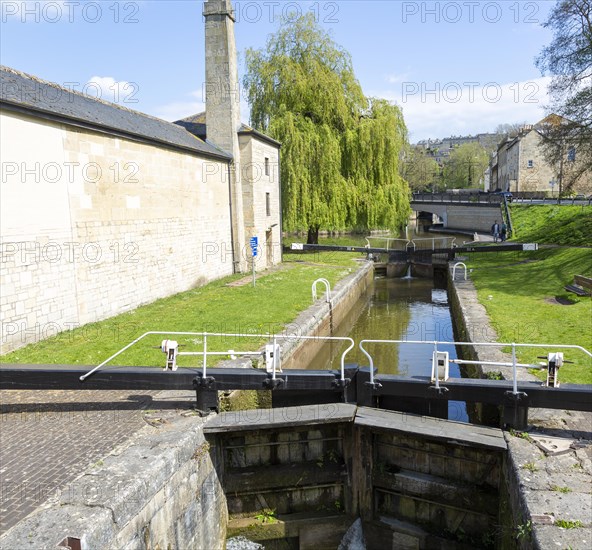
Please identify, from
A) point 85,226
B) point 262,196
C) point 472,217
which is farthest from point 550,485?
point 472,217

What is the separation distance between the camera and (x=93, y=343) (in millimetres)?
9812

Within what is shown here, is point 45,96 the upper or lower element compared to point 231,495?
upper

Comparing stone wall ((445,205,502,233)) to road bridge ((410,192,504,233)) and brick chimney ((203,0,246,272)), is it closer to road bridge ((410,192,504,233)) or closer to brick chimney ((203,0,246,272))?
road bridge ((410,192,504,233))

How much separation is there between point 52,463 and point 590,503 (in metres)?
5.33

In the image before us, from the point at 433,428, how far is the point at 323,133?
70.0ft

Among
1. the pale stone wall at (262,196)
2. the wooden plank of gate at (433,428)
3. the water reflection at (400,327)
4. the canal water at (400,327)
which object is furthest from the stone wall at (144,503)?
the pale stone wall at (262,196)

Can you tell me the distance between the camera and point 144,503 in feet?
15.8

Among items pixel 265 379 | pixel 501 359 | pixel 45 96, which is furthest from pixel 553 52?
pixel 265 379

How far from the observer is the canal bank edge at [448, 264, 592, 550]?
4152 millimetres

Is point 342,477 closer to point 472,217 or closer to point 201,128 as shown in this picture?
point 201,128

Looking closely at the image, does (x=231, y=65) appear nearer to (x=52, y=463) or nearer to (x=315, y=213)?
(x=315, y=213)

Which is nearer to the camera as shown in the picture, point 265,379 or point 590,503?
point 590,503

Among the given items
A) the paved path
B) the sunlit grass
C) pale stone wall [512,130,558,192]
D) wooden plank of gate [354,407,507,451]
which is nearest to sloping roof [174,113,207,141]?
the sunlit grass

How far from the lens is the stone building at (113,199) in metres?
9.83
